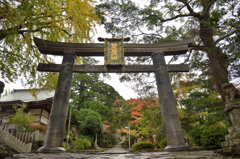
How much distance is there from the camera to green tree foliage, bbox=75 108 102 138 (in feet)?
63.4

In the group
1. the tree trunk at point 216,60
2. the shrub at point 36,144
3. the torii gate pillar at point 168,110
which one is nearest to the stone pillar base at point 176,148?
the torii gate pillar at point 168,110

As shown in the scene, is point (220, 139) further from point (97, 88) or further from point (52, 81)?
point (97, 88)

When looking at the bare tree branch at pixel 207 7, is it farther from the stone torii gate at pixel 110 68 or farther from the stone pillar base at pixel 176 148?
the stone pillar base at pixel 176 148

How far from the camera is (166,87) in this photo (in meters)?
6.09

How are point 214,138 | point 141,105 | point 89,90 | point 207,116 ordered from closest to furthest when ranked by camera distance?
point 214,138, point 207,116, point 141,105, point 89,90

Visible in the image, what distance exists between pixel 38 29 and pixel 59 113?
2.85 metres

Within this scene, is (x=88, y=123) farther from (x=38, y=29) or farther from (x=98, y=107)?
(x=38, y=29)

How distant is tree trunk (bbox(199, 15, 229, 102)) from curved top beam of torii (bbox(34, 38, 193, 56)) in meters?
1.09

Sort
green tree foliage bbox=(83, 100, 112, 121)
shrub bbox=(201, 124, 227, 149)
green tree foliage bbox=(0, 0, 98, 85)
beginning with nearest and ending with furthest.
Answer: green tree foliage bbox=(0, 0, 98, 85) → shrub bbox=(201, 124, 227, 149) → green tree foliage bbox=(83, 100, 112, 121)

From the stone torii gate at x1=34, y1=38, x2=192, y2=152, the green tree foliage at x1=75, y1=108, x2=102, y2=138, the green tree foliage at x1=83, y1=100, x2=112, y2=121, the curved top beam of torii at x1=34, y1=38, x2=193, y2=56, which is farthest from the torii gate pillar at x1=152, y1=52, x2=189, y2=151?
the green tree foliage at x1=83, y1=100, x2=112, y2=121

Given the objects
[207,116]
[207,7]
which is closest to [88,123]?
[207,116]

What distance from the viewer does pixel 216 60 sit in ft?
23.2

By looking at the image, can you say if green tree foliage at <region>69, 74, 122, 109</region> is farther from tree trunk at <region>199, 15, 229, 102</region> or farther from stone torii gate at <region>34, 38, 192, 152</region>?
tree trunk at <region>199, 15, 229, 102</region>

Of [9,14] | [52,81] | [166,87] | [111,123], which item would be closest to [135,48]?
[166,87]
